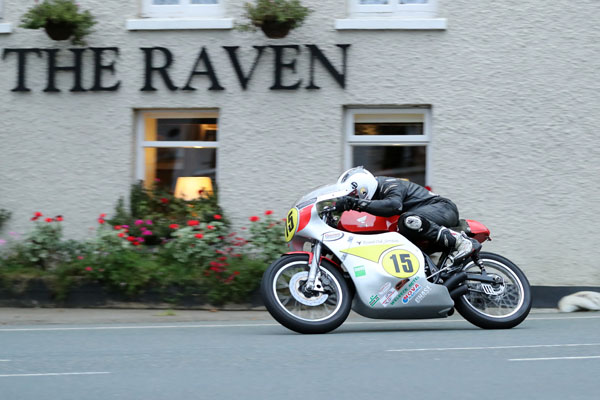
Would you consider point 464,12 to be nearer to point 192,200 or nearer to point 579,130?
point 579,130

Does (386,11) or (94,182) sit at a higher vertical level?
(386,11)

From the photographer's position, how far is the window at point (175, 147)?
11609mm

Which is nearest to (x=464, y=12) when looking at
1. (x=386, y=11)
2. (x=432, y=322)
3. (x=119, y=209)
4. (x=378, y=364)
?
(x=386, y=11)

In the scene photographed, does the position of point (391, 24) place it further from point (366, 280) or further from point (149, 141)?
point (366, 280)

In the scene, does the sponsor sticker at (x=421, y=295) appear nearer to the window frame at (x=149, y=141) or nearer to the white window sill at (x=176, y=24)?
the window frame at (x=149, y=141)

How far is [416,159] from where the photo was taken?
11.3 meters

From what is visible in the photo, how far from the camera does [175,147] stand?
11719mm

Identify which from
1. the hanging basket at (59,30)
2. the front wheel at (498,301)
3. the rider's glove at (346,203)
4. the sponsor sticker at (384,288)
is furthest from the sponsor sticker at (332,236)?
the hanging basket at (59,30)

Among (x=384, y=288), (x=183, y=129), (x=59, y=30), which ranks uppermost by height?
(x=59, y=30)

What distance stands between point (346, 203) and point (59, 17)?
5.43m

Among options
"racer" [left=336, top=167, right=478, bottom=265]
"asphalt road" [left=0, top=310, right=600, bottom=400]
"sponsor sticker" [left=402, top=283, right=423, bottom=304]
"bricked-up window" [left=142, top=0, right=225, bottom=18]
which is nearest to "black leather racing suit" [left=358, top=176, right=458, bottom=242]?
"racer" [left=336, top=167, right=478, bottom=265]

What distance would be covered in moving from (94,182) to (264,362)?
19.7 feet

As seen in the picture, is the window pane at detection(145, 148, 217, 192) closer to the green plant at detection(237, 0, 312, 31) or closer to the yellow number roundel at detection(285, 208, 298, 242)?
the green plant at detection(237, 0, 312, 31)

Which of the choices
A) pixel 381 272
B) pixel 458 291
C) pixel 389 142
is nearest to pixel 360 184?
pixel 381 272
